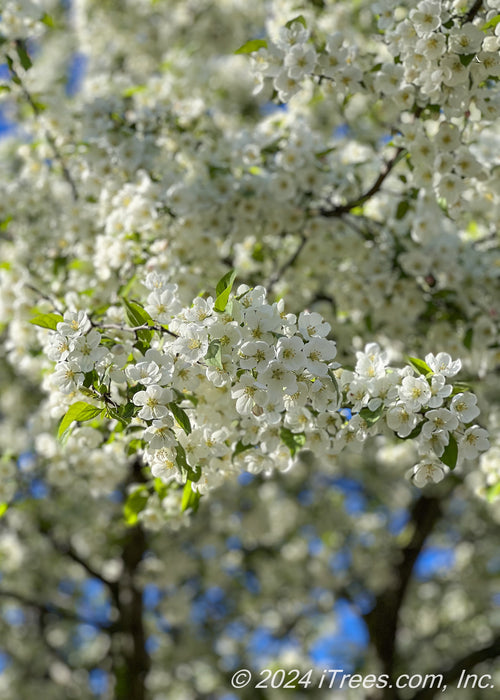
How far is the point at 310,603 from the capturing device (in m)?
8.65

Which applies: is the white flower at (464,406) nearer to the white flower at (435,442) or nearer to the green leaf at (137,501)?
the white flower at (435,442)

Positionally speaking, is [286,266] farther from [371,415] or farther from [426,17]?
[371,415]

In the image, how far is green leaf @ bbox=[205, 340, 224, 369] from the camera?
193 centimetres

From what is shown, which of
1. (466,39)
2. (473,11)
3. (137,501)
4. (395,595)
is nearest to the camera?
(466,39)

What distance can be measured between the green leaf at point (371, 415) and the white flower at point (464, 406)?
22 cm

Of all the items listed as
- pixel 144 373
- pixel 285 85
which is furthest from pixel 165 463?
pixel 285 85

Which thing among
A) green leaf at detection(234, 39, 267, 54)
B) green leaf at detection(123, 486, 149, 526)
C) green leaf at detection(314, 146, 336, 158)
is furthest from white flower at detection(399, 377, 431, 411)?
green leaf at detection(314, 146, 336, 158)

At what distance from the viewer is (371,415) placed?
7.06 feet

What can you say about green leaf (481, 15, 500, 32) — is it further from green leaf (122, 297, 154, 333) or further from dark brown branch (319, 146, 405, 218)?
green leaf (122, 297, 154, 333)

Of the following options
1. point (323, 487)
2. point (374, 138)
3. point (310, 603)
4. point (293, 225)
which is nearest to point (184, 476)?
point (293, 225)

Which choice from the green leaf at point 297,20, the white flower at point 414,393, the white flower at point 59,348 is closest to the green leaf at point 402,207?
the green leaf at point 297,20

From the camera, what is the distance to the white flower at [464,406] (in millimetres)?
2066

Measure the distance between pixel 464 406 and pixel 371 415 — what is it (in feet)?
0.96

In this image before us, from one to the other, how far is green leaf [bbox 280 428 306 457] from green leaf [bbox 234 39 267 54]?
1.71m
